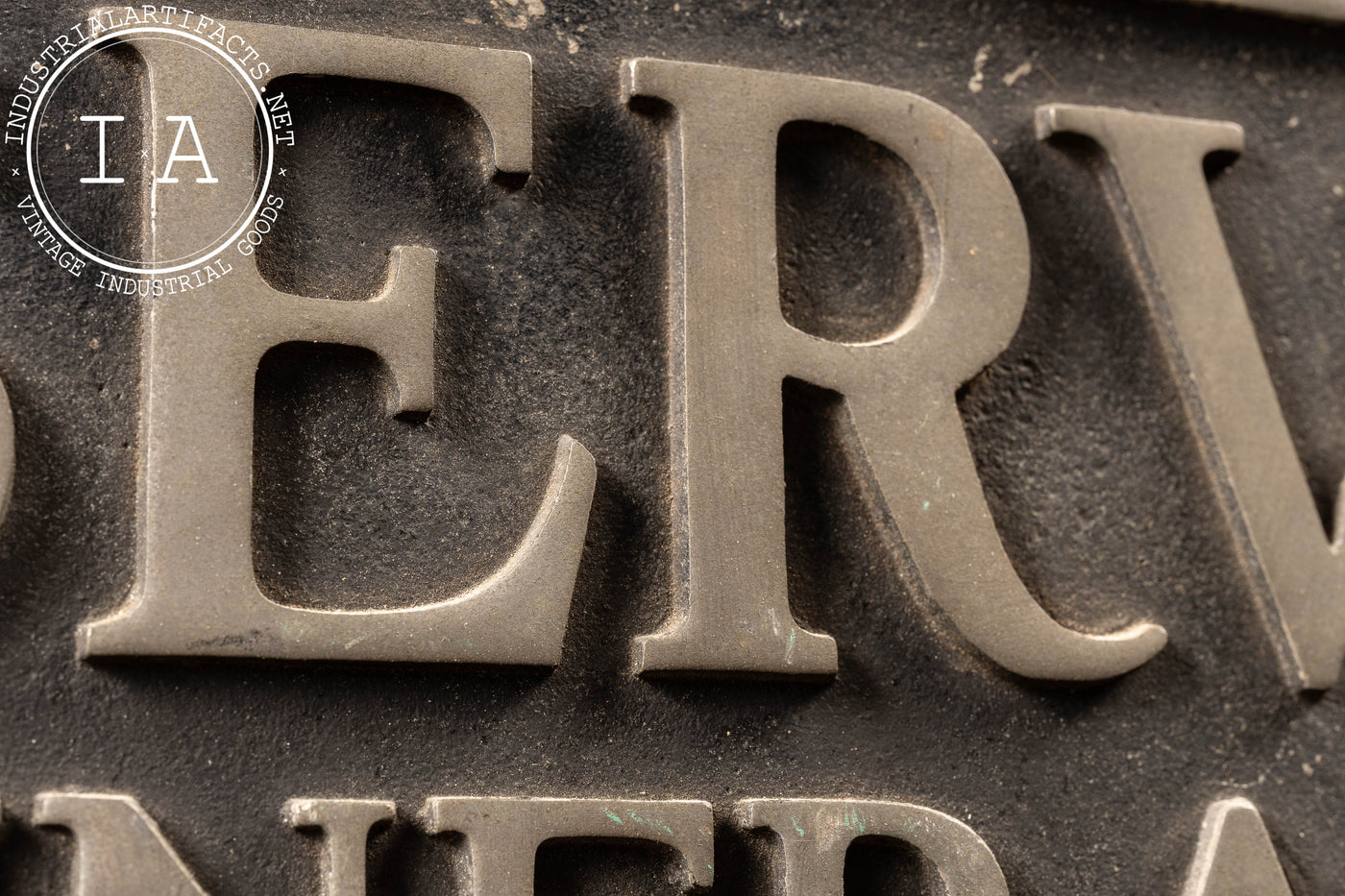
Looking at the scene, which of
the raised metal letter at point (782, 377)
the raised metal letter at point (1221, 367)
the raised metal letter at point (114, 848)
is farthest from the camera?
the raised metal letter at point (1221, 367)

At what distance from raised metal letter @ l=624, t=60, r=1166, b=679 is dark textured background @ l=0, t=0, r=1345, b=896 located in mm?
25

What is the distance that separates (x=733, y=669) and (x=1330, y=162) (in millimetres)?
683

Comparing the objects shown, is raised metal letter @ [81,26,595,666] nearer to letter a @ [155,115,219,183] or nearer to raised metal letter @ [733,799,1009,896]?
letter a @ [155,115,219,183]

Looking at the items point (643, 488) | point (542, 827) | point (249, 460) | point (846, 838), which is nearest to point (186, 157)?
point (249, 460)

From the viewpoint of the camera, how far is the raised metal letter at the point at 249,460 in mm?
753

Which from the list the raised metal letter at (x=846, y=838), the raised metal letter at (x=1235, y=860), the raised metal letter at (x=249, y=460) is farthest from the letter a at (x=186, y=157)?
the raised metal letter at (x=1235, y=860)

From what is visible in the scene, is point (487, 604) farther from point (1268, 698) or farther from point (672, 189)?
point (1268, 698)

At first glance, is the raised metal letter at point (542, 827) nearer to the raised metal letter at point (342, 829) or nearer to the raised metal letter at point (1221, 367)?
the raised metal letter at point (342, 829)

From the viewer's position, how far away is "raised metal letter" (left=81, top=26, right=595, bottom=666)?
2.47ft

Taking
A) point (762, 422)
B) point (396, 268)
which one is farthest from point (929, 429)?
point (396, 268)

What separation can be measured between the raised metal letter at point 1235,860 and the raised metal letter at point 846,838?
0.15 meters

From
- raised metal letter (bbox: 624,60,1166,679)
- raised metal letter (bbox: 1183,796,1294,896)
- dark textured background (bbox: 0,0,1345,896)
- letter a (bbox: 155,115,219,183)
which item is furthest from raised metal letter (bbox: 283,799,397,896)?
raised metal letter (bbox: 1183,796,1294,896)

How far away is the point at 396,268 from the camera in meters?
0.82

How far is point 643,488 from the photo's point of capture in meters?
0.86
